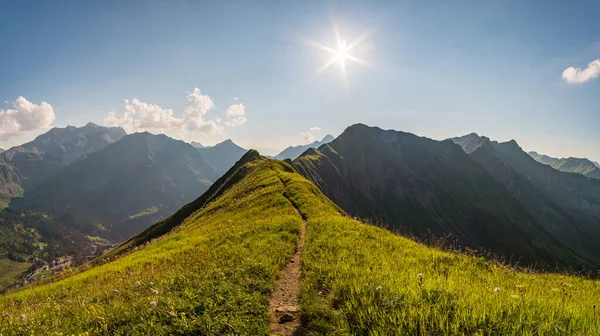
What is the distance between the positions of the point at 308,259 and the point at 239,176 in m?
64.1

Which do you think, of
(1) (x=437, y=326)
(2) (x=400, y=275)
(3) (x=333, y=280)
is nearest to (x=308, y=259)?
(3) (x=333, y=280)

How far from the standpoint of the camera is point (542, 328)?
449cm

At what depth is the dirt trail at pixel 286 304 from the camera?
23.0ft

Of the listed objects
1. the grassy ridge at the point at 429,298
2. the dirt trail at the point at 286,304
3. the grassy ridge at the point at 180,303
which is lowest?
the dirt trail at the point at 286,304

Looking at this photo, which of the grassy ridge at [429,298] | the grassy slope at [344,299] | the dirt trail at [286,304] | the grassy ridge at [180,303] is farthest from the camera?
the dirt trail at [286,304]

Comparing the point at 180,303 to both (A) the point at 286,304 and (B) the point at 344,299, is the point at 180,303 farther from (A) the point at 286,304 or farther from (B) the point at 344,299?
(B) the point at 344,299

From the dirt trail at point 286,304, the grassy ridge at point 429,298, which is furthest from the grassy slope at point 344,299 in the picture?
the dirt trail at point 286,304

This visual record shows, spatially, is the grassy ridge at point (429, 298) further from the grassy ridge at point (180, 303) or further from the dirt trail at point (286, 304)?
the grassy ridge at point (180, 303)

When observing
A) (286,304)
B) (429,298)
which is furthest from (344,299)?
(286,304)

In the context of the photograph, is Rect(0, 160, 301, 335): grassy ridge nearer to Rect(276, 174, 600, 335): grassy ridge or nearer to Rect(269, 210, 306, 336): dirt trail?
Rect(269, 210, 306, 336): dirt trail

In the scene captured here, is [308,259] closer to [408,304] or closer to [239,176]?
[408,304]

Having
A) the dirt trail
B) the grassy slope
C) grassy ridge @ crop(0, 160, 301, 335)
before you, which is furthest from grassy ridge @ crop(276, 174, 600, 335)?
grassy ridge @ crop(0, 160, 301, 335)

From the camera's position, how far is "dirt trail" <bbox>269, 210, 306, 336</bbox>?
700cm

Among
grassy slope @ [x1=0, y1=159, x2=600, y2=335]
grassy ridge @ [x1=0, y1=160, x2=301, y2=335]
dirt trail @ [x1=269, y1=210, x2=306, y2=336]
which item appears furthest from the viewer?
dirt trail @ [x1=269, y1=210, x2=306, y2=336]
